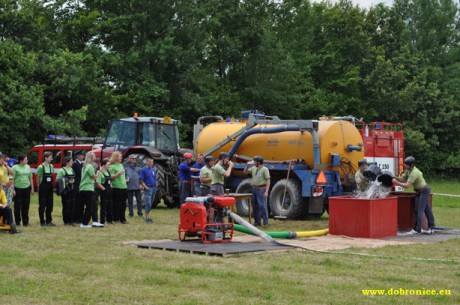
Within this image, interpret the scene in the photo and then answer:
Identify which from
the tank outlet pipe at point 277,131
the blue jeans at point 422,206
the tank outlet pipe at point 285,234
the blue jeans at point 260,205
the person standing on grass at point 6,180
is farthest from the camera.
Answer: the tank outlet pipe at point 277,131

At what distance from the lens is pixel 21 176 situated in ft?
59.3

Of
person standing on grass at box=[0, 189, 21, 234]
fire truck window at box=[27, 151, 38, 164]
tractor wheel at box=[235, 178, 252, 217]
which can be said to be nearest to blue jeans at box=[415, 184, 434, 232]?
tractor wheel at box=[235, 178, 252, 217]

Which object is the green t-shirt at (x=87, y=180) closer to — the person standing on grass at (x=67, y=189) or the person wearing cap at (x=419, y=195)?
the person standing on grass at (x=67, y=189)

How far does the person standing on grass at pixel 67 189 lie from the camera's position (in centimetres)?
1820

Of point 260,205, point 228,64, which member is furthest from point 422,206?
point 228,64

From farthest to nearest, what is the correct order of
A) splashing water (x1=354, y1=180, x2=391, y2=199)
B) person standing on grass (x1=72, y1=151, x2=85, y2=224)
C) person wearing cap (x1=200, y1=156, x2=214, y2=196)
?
1. person wearing cap (x1=200, y1=156, x2=214, y2=196)
2. person standing on grass (x1=72, y1=151, x2=85, y2=224)
3. splashing water (x1=354, y1=180, x2=391, y2=199)

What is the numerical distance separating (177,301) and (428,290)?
3.26 metres

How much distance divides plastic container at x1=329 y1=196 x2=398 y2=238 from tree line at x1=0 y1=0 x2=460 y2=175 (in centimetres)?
1852

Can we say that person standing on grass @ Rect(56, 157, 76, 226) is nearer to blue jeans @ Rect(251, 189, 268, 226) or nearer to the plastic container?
blue jeans @ Rect(251, 189, 268, 226)

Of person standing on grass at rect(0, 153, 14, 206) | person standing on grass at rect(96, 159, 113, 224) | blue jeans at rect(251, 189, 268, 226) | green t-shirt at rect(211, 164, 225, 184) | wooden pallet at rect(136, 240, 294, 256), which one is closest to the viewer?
wooden pallet at rect(136, 240, 294, 256)

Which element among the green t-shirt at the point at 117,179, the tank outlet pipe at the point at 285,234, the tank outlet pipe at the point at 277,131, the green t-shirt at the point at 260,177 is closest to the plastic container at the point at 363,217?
the tank outlet pipe at the point at 285,234

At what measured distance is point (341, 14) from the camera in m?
56.1

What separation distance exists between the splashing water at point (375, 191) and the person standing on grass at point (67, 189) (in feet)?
21.6

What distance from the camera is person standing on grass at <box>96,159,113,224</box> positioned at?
61.6ft
